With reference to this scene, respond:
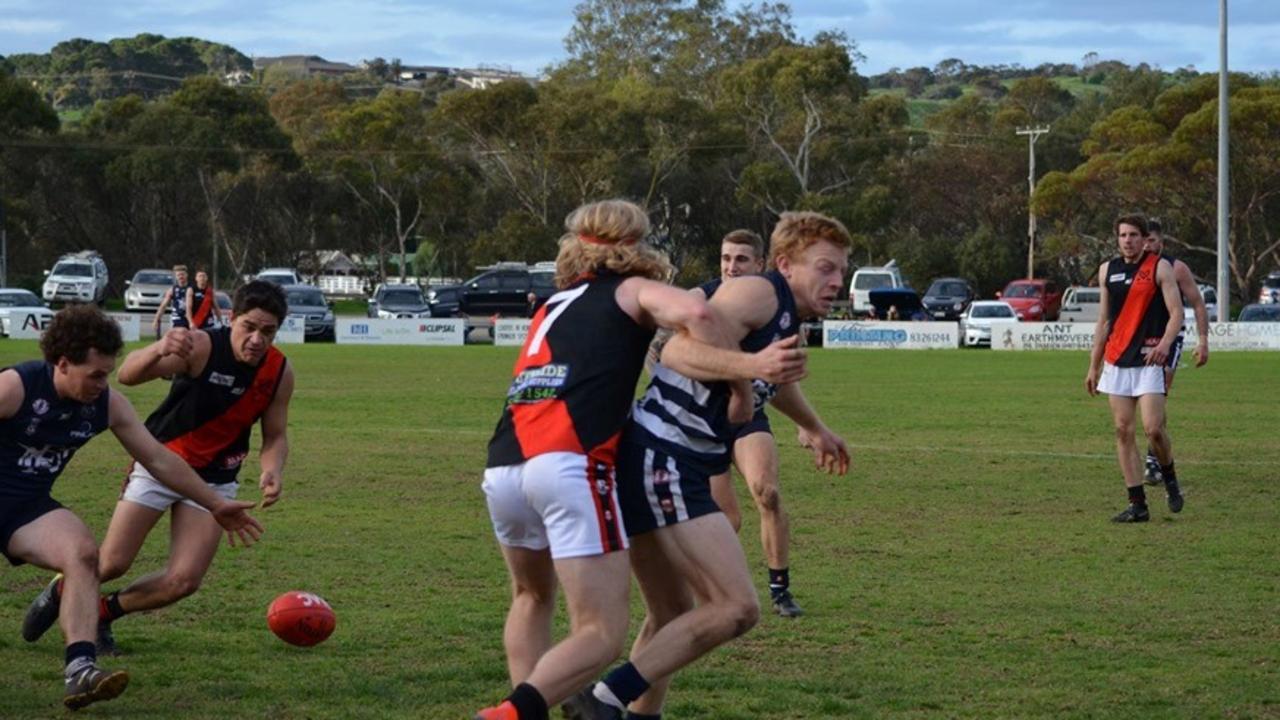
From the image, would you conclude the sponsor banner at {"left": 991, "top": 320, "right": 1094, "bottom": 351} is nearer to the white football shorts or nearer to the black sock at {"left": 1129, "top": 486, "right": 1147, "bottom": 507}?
the black sock at {"left": 1129, "top": 486, "right": 1147, "bottom": 507}

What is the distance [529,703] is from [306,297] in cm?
4591

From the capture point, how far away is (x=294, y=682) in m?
7.57

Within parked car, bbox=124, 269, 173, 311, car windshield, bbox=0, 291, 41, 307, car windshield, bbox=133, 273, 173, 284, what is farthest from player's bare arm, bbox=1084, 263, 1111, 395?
car windshield, bbox=133, 273, 173, 284

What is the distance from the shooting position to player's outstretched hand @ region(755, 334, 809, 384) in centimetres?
574

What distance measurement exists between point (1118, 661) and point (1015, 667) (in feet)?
1.65

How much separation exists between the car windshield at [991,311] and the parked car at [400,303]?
16.4 metres

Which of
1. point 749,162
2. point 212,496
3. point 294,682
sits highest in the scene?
point 749,162

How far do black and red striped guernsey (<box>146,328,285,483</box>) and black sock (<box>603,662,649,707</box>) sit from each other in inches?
111

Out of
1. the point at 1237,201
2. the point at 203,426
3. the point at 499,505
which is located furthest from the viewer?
the point at 1237,201

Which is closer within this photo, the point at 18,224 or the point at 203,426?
the point at 203,426

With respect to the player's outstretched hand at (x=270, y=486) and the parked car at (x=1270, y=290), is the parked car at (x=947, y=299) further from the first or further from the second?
the player's outstretched hand at (x=270, y=486)

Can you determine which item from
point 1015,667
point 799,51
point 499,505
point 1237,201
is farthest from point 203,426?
point 799,51

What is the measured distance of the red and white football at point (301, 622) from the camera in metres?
8.22

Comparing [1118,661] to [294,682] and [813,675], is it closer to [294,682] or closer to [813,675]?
[813,675]
